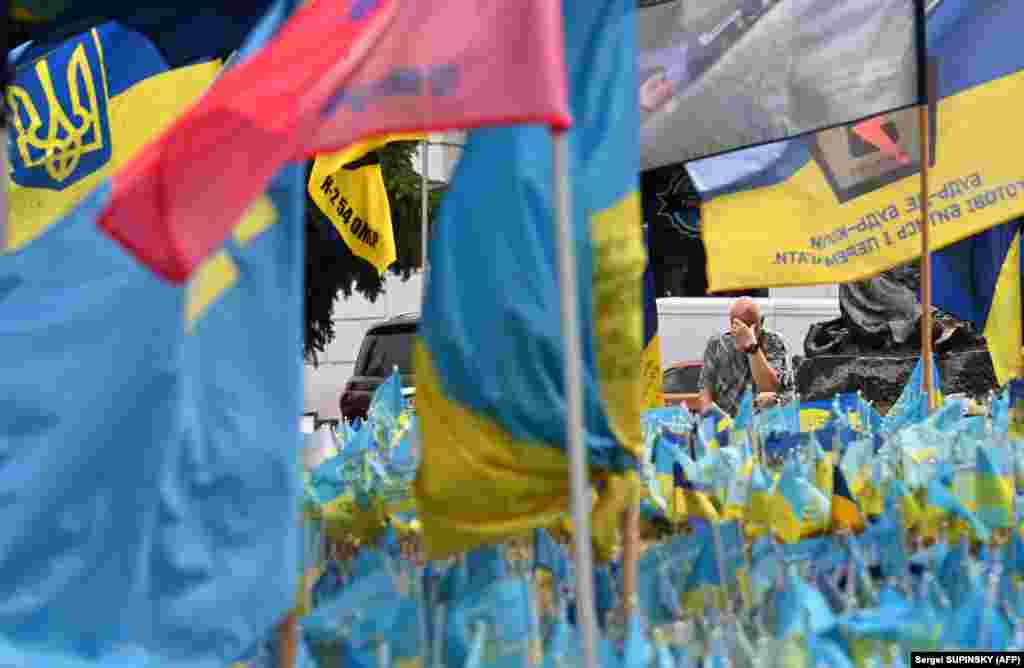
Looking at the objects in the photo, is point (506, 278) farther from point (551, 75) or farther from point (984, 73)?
point (984, 73)

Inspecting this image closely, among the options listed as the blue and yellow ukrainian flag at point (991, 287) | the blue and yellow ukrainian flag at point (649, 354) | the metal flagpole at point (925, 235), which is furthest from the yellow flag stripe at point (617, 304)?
the blue and yellow ukrainian flag at point (991, 287)

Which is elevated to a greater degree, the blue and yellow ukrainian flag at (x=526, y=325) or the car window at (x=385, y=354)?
the car window at (x=385, y=354)

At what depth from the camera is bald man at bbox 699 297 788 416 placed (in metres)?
7.93

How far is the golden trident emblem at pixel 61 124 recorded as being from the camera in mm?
6227

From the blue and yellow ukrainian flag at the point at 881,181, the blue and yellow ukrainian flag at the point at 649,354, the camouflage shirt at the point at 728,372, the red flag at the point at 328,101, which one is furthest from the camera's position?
the camouflage shirt at the point at 728,372

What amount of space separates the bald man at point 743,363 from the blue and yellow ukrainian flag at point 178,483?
5.04 meters

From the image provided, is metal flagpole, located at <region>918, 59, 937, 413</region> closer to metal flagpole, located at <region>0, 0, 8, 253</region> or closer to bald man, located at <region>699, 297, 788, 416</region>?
bald man, located at <region>699, 297, 788, 416</region>

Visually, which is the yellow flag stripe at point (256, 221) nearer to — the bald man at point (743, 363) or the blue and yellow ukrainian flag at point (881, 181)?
the blue and yellow ukrainian flag at point (881, 181)

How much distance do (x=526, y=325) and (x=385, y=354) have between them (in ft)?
38.9

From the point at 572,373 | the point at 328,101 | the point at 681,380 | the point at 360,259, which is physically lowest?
the point at 572,373

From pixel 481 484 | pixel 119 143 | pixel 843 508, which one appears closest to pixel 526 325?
pixel 481 484

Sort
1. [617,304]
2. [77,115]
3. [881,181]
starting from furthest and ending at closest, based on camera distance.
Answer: [881,181] < [77,115] < [617,304]

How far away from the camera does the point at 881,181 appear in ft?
23.7

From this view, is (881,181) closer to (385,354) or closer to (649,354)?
(649,354)
